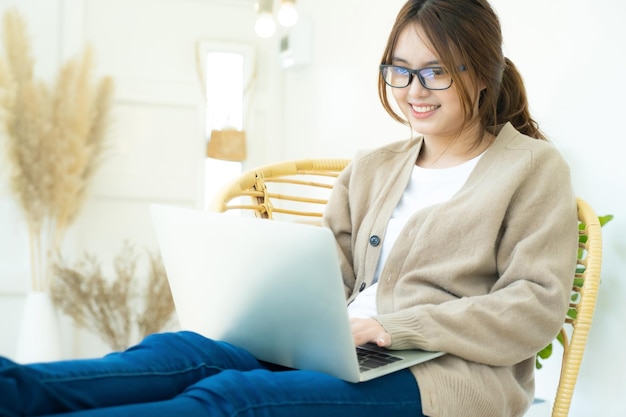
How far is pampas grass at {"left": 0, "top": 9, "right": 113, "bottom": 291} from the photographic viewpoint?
10.8 ft

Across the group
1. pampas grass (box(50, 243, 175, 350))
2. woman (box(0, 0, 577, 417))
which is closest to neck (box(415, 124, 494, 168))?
woman (box(0, 0, 577, 417))

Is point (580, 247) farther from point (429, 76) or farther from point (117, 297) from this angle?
point (117, 297)

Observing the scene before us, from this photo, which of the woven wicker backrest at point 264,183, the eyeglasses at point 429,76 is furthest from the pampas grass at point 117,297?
the eyeglasses at point 429,76

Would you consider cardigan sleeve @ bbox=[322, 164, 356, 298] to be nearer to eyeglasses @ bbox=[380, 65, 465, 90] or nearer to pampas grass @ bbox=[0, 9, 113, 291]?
eyeglasses @ bbox=[380, 65, 465, 90]

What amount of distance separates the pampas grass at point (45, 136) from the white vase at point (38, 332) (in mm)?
101

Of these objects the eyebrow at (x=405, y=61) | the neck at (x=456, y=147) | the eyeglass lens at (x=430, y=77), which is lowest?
the neck at (x=456, y=147)

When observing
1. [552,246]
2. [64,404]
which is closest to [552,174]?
[552,246]

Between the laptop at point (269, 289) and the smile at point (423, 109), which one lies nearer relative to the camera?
the laptop at point (269, 289)

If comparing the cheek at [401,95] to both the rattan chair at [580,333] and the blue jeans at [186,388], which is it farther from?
the blue jeans at [186,388]

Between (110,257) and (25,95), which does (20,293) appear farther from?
(25,95)

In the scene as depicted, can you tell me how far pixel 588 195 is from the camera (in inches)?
69.4

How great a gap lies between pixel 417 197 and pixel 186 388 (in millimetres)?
645

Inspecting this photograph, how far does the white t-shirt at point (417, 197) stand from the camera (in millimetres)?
1373

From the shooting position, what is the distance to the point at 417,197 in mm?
1443
